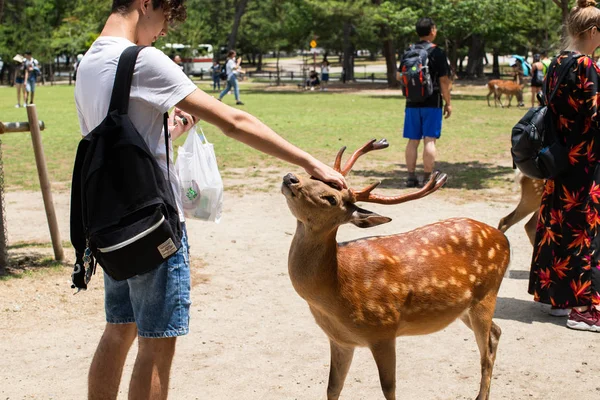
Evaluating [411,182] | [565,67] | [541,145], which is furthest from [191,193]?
[411,182]

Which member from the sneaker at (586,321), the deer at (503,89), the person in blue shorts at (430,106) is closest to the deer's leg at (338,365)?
the sneaker at (586,321)

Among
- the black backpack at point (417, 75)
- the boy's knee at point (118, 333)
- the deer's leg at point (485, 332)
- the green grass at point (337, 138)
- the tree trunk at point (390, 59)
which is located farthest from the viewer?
the tree trunk at point (390, 59)

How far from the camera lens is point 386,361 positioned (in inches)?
139

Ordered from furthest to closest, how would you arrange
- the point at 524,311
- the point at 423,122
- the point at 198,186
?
the point at 423,122 < the point at 524,311 < the point at 198,186

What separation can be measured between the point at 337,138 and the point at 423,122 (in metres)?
5.86

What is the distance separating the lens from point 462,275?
3.86 meters

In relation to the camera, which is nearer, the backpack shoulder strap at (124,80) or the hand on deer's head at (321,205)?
the backpack shoulder strap at (124,80)

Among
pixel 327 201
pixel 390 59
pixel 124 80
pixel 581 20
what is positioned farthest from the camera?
pixel 390 59

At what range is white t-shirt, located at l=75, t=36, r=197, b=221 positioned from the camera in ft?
9.19

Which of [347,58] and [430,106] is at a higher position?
[347,58]

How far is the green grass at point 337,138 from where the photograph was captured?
11586 mm

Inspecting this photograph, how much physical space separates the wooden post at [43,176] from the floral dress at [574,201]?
4.18 metres

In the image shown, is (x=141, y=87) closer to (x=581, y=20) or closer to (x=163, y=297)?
(x=163, y=297)

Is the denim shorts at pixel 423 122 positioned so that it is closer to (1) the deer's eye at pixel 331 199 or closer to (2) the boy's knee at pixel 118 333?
(1) the deer's eye at pixel 331 199
